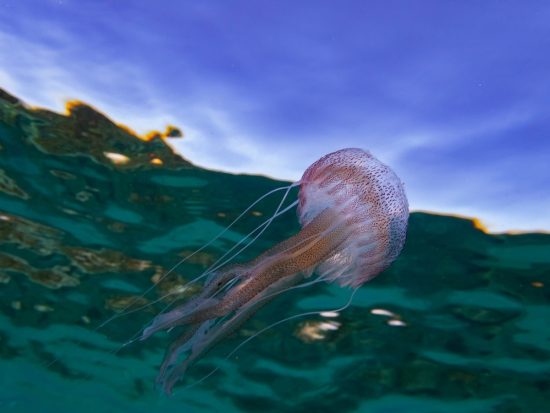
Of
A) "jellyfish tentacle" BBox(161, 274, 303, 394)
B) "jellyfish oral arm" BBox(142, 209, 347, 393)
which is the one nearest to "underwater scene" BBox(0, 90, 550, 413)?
"jellyfish tentacle" BBox(161, 274, 303, 394)

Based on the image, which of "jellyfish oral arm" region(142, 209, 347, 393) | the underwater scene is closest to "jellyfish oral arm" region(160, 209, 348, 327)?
"jellyfish oral arm" region(142, 209, 347, 393)

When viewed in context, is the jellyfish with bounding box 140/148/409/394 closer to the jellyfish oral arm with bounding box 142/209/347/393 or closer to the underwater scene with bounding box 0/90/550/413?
the jellyfish oral arm with bounding box 142/209/347/393

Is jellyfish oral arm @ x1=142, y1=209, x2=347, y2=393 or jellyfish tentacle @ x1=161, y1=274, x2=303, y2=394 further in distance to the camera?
jellyfish tentacle @ x1=161, y1=274, x2=303, y2=394

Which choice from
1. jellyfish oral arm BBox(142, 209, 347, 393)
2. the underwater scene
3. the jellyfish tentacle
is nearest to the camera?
jellyfish oral arm BBox(142, 209, 347, 393)

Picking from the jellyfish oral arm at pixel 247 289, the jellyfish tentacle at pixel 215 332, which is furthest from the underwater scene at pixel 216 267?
the jellyfish oral arm at pixel 247 289

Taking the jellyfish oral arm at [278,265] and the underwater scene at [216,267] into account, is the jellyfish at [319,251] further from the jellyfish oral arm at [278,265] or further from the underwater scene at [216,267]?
the underwater scene at [216,267]

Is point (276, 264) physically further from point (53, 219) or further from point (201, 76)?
point (53, 219)

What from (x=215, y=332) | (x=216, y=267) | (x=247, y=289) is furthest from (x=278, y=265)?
(x=216, y=267)

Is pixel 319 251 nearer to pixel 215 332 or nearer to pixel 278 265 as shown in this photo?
pixel 278 265

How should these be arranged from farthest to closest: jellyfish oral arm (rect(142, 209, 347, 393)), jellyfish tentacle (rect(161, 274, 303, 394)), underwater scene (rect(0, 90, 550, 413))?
1. underwater scene (rect(0, 90, 550, 413))
2. jellyfish tentacle (rect(161, 274, 303, 394))
3. jellyfish oral arm (rect(142, 209, 347, 393))
